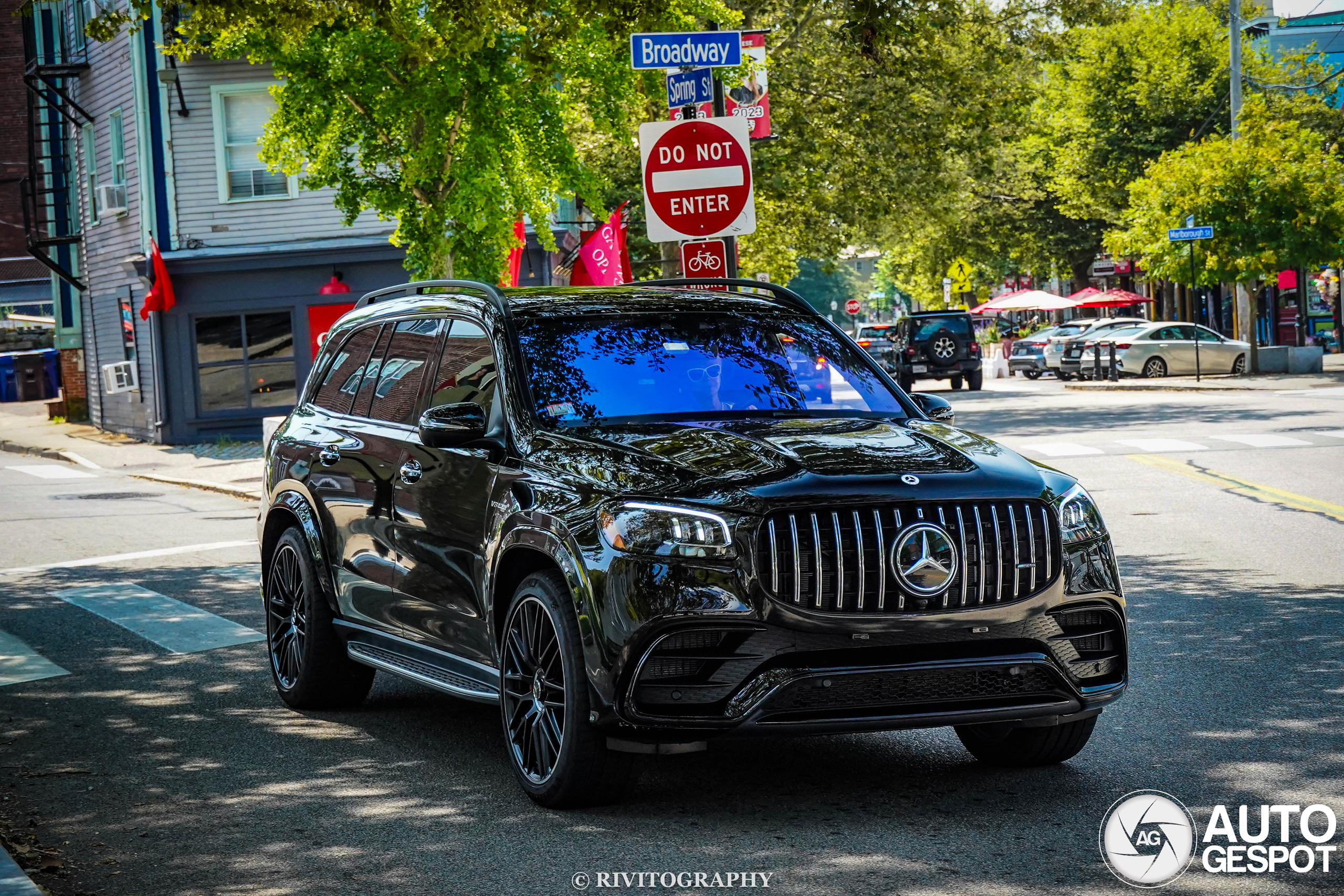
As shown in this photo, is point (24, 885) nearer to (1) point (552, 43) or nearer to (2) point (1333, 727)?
(2) point (1333, 727)

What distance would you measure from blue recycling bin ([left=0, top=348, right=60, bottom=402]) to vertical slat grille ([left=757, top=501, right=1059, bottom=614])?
46.3m

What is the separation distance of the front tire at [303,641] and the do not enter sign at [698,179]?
4803 millimetres

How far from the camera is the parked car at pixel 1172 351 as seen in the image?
40.0 m

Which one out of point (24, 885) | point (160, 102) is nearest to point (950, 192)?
point (160, 102)

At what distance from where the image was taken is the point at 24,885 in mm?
4926

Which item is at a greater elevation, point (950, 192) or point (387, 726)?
point (950, 192)

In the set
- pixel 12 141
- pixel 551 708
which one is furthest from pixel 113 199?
pixel 12 141

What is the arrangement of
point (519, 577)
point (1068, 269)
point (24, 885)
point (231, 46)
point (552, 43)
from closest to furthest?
point (24, 885) < point (519, 577) < point (552, 43) < point (231, 46) < point (1068, 269)

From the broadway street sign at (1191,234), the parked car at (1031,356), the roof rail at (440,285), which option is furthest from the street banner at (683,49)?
the parked car at (1031,356)

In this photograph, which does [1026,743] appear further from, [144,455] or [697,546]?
[144,455]

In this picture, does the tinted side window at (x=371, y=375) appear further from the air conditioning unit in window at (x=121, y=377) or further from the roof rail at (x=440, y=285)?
the air conditioning unit in window at (x=121, y=377)

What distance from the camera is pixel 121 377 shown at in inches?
1309

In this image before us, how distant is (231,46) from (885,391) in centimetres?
1784

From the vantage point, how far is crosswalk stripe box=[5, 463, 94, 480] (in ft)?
81.7
